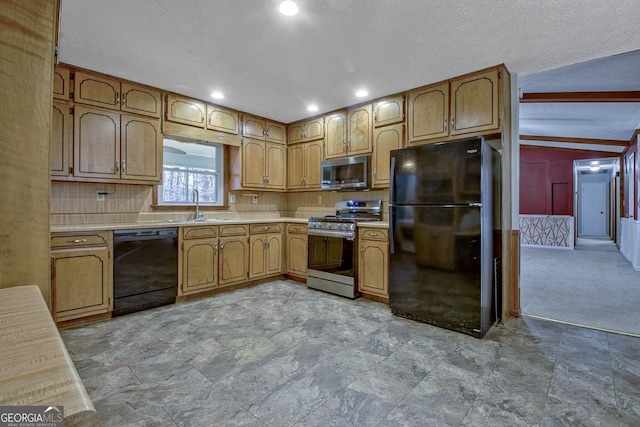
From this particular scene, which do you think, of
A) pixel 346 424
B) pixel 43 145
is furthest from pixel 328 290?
pixel 43 145

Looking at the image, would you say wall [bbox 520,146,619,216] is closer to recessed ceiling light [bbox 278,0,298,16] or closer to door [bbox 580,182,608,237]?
door [bbox 580,182,608,237]

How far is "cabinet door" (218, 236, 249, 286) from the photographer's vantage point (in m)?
3.81

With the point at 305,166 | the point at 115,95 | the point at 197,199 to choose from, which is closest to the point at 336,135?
the point at 305,166

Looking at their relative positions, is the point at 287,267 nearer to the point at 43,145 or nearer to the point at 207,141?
the point at 207,141

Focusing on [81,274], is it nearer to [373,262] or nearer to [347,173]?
[373,262]

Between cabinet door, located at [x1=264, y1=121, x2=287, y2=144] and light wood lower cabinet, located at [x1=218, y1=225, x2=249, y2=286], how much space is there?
58.0 inches

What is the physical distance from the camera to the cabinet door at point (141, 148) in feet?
10.9

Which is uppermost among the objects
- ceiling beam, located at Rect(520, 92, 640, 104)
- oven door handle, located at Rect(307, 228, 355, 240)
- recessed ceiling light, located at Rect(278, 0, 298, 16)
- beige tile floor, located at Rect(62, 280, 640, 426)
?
ceiling beam, located at Rect(520, 92, 640, 104)

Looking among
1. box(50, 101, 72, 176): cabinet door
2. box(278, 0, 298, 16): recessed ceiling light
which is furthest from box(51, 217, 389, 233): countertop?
box(278, 0, 298, 16): recessed ceiling light

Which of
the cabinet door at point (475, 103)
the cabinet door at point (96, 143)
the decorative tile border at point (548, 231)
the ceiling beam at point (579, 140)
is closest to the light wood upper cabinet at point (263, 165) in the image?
the cabinet door at point (96, 143)

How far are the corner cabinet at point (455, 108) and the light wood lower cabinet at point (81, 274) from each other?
10.8 feet

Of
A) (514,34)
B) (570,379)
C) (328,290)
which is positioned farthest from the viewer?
(328,290)

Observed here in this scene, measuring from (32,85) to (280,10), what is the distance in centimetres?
172

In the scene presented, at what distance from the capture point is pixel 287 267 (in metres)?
4.53
